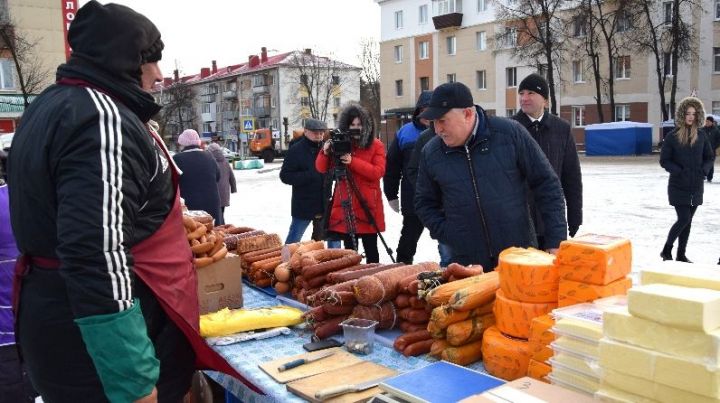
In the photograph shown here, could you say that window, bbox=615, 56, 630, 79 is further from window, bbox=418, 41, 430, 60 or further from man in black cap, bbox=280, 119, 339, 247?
man in black cap, bbox=280, 119, 339, 247

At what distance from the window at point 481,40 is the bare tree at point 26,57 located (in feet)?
93.3

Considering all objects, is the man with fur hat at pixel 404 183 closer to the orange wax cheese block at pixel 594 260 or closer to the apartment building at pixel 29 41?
the orange wax cheese block at pixel 594 260

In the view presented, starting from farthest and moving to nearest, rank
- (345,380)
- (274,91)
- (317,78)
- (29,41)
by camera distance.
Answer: (274,91) → (317,78) → (29,41) → (345,380)

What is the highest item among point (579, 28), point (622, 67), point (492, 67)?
point (579, 28)

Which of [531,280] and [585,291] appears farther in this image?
[531,280]

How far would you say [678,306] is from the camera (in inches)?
56.7

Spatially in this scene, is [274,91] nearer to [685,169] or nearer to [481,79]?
[481,79]

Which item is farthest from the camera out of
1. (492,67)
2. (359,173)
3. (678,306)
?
(492,67)

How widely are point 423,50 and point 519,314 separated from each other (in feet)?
156

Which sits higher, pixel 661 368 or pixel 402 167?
pixel 402 167

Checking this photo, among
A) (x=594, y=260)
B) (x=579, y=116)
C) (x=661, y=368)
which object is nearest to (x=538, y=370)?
(x=594, y=260)

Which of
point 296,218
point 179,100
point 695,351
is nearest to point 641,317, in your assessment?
point 695,351

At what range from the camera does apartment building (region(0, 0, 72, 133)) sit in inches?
1280

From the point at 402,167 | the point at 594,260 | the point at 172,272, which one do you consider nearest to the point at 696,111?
the point at 402,167
